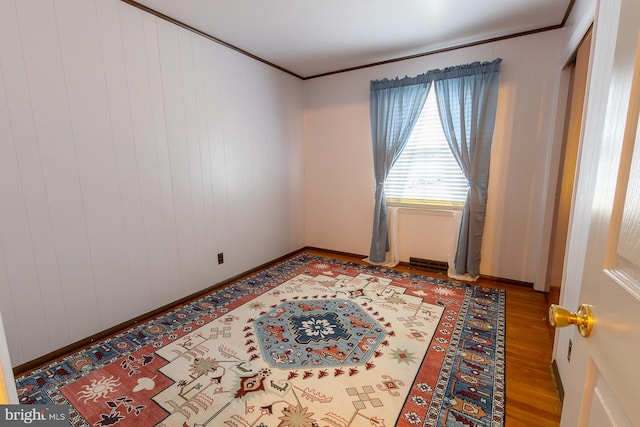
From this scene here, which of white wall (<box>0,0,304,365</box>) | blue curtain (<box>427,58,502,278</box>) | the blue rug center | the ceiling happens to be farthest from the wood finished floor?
the ceiling

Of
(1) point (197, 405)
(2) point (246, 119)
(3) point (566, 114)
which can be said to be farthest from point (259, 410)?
(3) point (566, 114)

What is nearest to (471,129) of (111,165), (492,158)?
(492,158)

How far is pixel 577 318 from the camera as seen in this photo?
2.09 feet

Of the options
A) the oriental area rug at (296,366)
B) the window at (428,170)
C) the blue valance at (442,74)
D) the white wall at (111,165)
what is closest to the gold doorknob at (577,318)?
the oriental area rug at (296,366)

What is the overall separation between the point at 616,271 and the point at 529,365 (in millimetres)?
1772

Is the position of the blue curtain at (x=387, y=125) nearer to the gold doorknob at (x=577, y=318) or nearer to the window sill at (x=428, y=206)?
the window sill at (x=428, y=206)

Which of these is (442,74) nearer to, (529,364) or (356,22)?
(356,22)

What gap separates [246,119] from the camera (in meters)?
3.28

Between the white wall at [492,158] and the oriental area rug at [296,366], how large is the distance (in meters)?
0.69

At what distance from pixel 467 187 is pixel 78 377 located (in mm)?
3676

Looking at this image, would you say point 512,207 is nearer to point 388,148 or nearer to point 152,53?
point 388,148

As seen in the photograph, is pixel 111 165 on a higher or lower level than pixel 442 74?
lower

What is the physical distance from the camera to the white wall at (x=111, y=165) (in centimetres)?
177

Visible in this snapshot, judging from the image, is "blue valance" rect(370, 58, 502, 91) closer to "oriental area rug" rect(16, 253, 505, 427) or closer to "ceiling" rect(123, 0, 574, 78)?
"ceiling" rect(123, 0, 574, 78)
